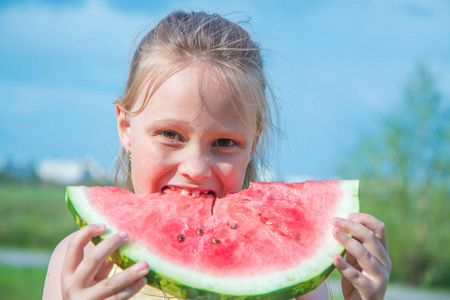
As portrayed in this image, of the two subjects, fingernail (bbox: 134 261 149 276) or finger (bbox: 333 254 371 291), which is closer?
fingernail (bbox: 134 261 149 276)

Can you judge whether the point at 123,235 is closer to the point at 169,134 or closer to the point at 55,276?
the point at 169,134

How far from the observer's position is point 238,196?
2270 millimetres

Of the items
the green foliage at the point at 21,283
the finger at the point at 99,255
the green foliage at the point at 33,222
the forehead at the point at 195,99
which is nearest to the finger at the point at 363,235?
the forehead at the point at 195,99

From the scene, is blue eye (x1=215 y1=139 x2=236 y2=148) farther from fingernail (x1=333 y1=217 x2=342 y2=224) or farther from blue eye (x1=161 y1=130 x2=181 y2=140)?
fingernail (x1=333 y1=217 x2=342 y2=224)

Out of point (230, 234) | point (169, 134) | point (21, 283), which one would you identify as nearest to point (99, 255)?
point (230, 234)

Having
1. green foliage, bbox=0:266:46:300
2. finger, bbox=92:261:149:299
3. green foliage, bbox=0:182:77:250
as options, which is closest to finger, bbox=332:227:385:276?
finger, bbox=92:261:149:299

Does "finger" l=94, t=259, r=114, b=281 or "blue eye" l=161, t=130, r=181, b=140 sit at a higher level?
"blue eye" l=161, t=130, r=181, b=140

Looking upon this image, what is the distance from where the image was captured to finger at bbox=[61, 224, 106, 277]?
5.86 feet

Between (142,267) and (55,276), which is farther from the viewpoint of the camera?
(55,276)

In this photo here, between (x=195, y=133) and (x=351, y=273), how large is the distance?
3.13 ft

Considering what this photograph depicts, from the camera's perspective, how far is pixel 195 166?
7.31 feet

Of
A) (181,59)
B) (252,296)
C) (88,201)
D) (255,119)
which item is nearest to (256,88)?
(255,119)

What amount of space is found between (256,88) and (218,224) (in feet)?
2.92

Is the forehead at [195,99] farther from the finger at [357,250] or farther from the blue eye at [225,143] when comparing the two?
the finger at [357,250]
